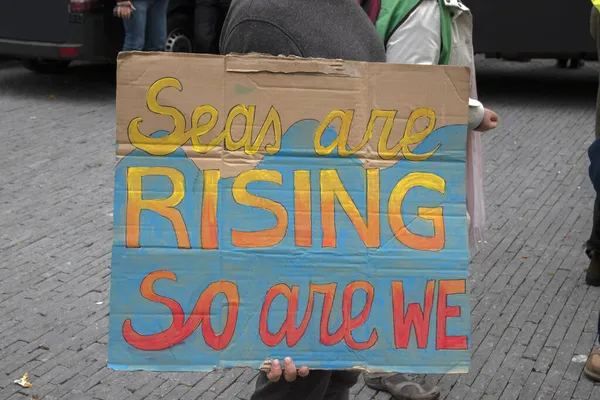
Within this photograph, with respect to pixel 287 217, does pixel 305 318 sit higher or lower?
lower

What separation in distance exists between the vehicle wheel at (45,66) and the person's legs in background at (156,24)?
1.61m

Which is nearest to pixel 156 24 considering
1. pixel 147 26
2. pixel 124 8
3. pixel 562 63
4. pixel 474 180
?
pixel 147 26

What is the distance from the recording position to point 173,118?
111 inches

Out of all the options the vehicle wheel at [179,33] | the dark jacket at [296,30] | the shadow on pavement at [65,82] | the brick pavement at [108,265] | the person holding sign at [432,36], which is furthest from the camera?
the vehicle wheel at [179,33]

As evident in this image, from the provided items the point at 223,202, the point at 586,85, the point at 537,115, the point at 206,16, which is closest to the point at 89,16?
the point at 206,16

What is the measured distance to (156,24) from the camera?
1057 cm

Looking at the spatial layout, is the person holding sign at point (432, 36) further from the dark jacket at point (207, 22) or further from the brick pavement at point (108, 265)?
the dark jacket at point (207, 22)

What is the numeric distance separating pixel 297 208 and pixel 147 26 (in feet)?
26.5

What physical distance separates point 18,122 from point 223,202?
701 cm

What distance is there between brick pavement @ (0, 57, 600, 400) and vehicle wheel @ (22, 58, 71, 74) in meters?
1.13

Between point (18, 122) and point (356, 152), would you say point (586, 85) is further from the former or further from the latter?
point (356, 152)

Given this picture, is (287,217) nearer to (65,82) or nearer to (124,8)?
(124,8)

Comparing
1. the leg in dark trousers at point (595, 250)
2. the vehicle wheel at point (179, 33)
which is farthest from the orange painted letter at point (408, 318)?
the vehicle wheel at point (179, 33)

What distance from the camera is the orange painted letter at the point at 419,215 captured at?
9.47 feet
